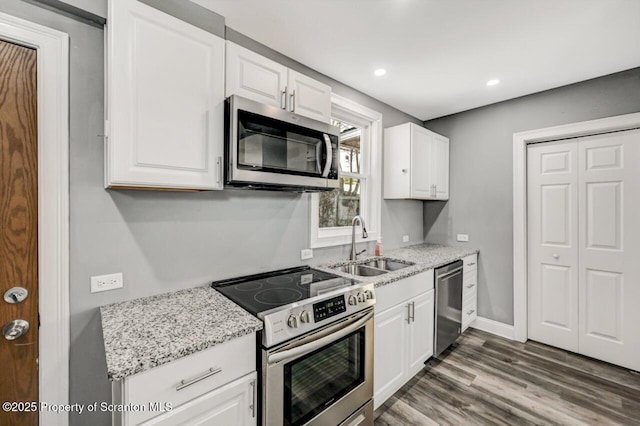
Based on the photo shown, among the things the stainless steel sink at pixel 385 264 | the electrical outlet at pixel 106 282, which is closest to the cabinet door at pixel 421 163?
the stainless steel sink at pixel 385 264

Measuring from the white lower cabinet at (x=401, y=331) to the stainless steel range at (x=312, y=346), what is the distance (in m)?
0.19

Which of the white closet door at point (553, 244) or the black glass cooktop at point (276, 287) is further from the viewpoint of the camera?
the white closet door at point (553, 244)

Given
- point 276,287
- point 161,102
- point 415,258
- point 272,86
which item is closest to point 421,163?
point 415,258

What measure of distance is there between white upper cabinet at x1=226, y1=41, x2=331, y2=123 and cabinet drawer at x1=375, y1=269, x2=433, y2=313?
131 cm

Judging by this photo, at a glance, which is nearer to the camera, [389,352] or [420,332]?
[389,352]

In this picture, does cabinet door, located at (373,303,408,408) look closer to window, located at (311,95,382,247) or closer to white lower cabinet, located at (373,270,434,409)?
white lower cabinet, located at (373,270,434,409)

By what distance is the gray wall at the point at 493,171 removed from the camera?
272 cm

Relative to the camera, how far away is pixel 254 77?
1.69 meters

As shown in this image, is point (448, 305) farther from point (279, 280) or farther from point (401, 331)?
point (279, 280)

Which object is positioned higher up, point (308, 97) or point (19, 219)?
point (308, 97)

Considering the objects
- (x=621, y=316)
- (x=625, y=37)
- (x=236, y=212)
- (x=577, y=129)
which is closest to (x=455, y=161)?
(x=577, y=129)

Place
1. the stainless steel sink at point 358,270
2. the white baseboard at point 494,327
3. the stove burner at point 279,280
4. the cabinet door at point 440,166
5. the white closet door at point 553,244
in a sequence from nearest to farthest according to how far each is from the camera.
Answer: the stove burner at point 279,280, the stainless steel sink at point 358,270, the white closet door at point 553,244, the white baseboard at point 494,327, the cabinet door at point 440,166

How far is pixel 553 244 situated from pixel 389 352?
2226 millimetres

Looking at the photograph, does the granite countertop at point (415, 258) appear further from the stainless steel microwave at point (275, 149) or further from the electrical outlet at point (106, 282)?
the electrical outlet at point (106, 282)
